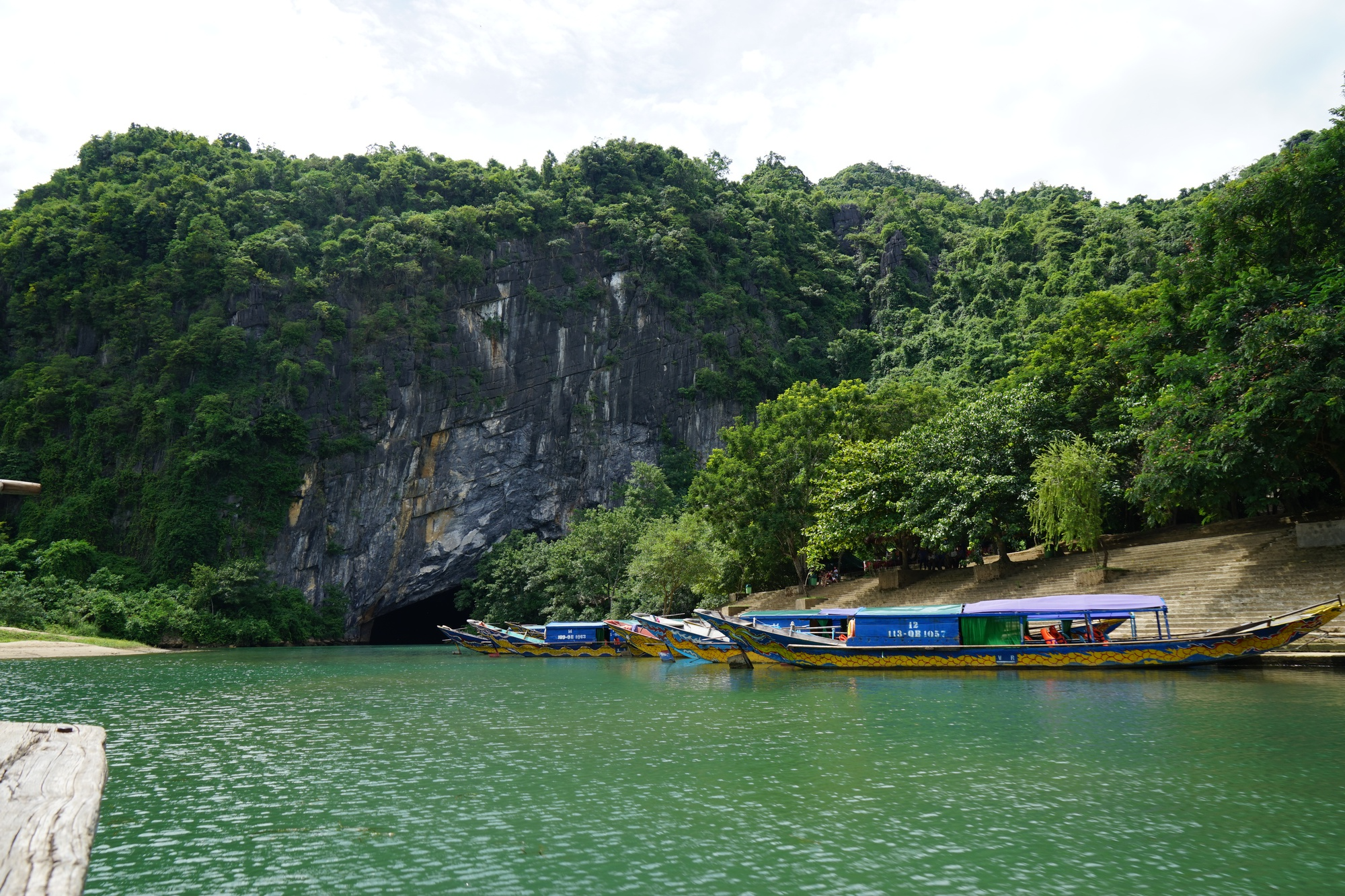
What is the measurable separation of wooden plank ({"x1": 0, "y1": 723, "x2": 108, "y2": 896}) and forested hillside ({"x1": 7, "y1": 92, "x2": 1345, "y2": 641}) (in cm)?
1960

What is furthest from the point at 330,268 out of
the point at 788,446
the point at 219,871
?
the point at 219,871

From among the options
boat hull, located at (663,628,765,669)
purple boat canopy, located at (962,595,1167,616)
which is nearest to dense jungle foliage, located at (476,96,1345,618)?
purple boat canopy, located at (962,595,1167,616)

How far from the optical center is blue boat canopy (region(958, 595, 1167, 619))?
17875mm

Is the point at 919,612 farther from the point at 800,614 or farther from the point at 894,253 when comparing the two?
the point at 894,253

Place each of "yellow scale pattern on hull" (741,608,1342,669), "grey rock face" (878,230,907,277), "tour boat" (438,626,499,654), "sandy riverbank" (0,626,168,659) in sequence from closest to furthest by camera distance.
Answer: "yellow scale pattern on hull" (741,608,1342,669), "sandy riverbank" (0,626,168,659), "tour boat" (438,626,499,654), "grey rock face" (878,230,907,277)

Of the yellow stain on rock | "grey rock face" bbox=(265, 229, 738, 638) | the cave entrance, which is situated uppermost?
"grey rock face" bbox=(265, 229, 738, 638)

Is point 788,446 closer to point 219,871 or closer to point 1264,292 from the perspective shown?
point 1264,292

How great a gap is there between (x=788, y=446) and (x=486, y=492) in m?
24.9

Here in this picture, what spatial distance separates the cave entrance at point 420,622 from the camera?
5616 cm

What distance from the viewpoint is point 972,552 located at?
26766 mm

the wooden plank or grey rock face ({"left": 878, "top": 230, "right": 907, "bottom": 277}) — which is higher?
grey rock face ({"left": 878, "top": 230, "right": 907, "bottom": 277})

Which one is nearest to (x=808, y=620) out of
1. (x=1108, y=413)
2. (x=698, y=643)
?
(x=698, y=643)

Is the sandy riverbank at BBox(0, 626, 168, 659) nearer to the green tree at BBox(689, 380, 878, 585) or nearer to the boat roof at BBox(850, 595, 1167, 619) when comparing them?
the green tree at BBox(689, 380, 878, 585)

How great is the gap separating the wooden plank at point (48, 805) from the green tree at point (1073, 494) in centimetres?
2359
